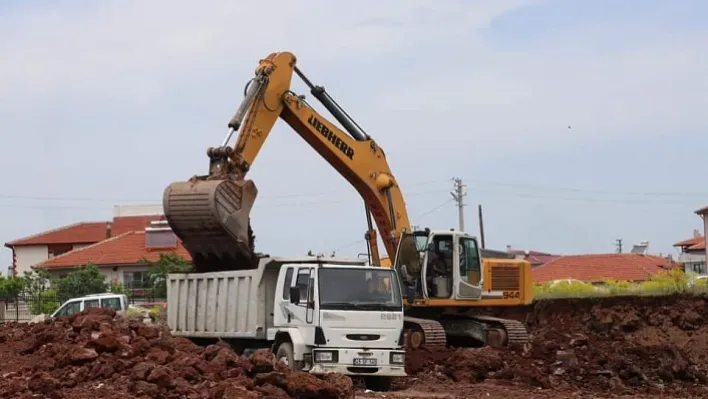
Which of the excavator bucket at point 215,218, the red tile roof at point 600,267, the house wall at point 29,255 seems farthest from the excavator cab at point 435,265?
the house wall at point 29,255

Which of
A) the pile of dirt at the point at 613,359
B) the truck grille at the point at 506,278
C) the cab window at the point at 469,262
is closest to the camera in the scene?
the pile of dirt at the point at 613,359

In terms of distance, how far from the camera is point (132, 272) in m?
68.2

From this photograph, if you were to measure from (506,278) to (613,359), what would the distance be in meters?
3.66

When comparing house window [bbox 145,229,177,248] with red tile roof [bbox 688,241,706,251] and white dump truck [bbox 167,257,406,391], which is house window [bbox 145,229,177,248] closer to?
red tile roof [bbox 688,241,706,251]

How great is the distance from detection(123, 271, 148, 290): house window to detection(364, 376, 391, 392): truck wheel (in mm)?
45793

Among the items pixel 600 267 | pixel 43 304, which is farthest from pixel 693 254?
pixel 43 304

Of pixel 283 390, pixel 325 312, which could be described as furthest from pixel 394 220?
pixel 283 390

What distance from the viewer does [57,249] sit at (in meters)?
85.1

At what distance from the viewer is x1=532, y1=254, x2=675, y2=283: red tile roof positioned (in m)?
80.7

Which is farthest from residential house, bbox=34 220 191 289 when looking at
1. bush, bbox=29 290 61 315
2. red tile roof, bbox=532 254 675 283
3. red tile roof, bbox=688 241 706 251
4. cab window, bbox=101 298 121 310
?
red tile roof, bbox=688 241 706 251

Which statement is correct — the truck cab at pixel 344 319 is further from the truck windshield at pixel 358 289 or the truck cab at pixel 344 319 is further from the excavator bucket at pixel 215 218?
the excavator bucket at pixel 215 218

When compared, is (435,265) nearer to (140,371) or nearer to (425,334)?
(425,334)

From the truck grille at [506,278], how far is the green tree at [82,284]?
32.7m

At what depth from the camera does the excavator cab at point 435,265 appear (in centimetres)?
2508
